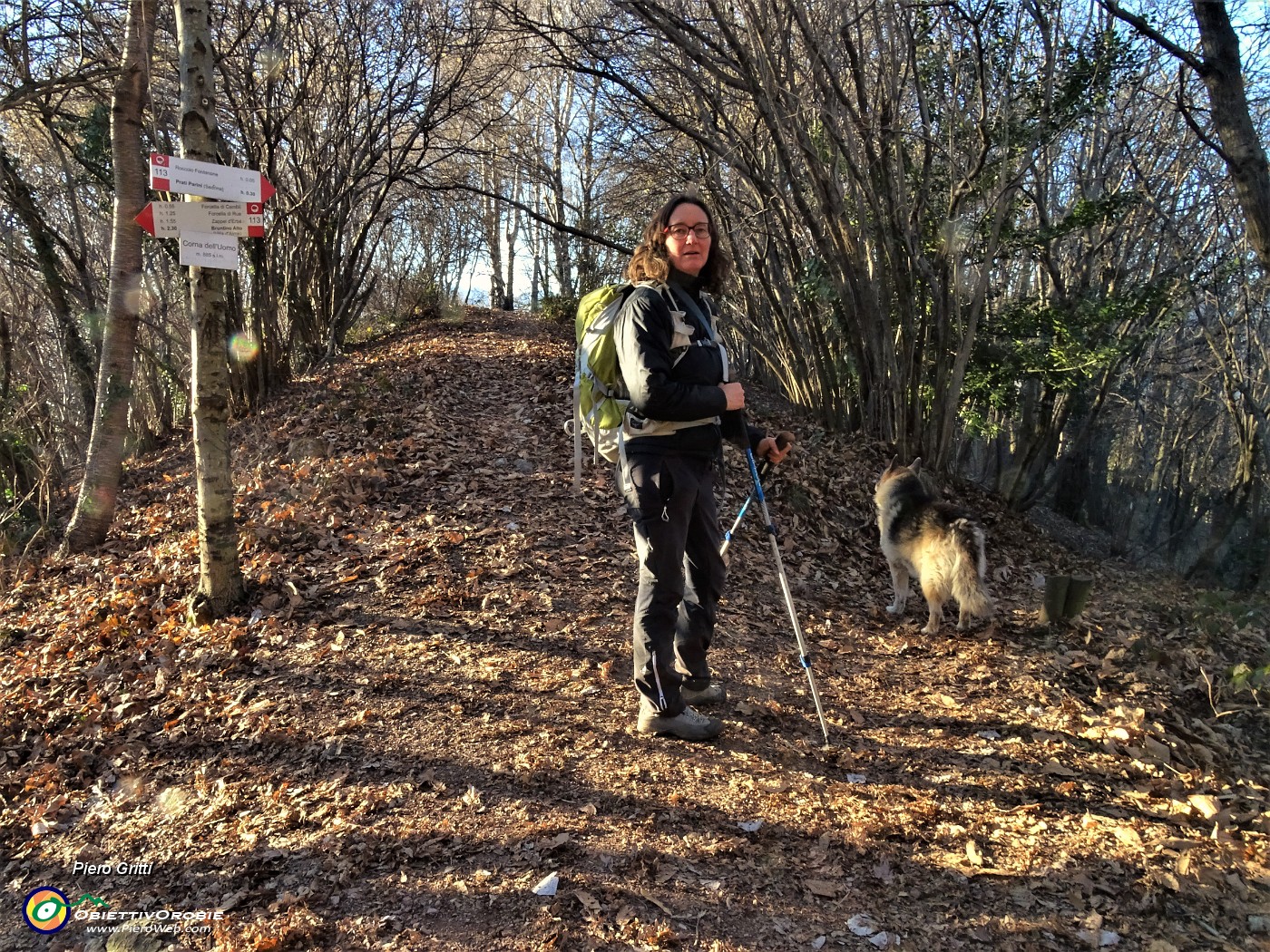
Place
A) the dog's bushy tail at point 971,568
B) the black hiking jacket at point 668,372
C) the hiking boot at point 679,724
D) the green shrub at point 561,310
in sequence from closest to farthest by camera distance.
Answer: the black hiking jacket at point 668,372 < the hiking boot at point 679,724 < the dog's bushy tail at point 971,568 < the green shrub at point 561,310

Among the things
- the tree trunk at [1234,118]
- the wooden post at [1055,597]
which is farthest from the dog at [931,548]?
the tree trunk at [1234,118]

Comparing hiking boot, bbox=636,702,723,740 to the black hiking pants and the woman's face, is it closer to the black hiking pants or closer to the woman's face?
the black hiking pants

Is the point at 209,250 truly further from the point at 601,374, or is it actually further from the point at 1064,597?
the point at 1064,597

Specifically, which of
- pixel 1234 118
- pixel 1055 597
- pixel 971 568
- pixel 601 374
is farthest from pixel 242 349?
pixel 1234 118

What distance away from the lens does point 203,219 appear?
14.6 feet

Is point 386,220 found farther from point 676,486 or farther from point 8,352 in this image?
point 676,486

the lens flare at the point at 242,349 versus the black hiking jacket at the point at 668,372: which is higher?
the lens flare at the point at 242,349

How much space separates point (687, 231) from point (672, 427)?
889 millimetres

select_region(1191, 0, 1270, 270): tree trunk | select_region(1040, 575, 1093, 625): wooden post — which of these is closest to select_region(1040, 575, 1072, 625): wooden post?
select_region(1040, 575, 1093, 625): wooden post

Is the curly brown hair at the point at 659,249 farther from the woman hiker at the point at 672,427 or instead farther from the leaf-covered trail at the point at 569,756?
the leaf-covered trail at the point at 569,756

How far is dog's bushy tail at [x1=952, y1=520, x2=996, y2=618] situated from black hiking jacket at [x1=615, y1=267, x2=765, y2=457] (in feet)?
8.27

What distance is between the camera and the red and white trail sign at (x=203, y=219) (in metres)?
4.34

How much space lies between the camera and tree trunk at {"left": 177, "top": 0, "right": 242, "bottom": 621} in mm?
4555

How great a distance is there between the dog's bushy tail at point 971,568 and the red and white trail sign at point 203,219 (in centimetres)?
490
